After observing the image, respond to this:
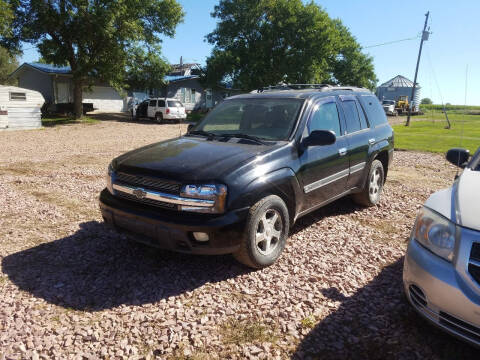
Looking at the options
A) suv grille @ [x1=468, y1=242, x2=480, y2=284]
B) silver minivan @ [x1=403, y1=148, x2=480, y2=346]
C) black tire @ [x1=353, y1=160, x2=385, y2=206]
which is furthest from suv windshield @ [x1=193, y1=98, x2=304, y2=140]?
suv grille @ [x1=468, y1=242, x2=480, y2=284]

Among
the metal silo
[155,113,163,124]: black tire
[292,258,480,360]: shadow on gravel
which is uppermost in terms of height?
the metal silo

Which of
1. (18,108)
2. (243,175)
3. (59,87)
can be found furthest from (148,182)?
(59,87)

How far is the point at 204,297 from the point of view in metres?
3.33

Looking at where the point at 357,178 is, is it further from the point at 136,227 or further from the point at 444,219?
the point at 136,227

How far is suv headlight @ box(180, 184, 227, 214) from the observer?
327 centimetres

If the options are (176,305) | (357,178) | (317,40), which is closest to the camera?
(176,305)

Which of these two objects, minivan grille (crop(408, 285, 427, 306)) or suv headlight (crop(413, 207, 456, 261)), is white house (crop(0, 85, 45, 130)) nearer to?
suv headlight (crop(413, 207, 456, 261))

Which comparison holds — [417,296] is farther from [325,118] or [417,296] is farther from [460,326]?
[325,118]

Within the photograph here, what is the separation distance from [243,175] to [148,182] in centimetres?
94

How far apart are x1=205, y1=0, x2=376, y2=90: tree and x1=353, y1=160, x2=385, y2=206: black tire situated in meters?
25.7

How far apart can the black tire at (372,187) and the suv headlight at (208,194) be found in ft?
10.3

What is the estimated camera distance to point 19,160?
33.3 feet

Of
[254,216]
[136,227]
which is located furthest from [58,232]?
[254,216]

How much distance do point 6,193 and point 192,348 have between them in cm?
562
